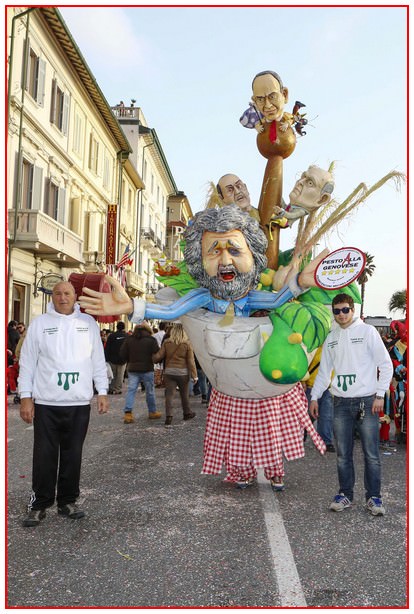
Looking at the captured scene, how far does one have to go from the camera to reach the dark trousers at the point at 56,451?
421 cm

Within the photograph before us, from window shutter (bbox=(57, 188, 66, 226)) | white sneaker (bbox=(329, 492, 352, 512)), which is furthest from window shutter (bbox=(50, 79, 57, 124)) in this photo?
white sneaker (bbox=(329, 492, 352, 512))

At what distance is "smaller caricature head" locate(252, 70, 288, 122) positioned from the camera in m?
4.71

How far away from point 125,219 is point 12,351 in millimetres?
21325

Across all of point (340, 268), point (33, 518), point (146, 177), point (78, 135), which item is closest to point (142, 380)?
point (33, 518)

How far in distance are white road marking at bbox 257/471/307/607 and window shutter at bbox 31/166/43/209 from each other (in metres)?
14.7

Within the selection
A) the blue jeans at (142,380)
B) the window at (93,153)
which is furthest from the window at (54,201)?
the blue jeans at (142,380)

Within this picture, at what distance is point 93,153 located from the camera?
24234 mm

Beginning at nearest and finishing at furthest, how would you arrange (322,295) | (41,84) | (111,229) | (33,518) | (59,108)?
1. (33,518)
2. (322,295)
3. (41,84)
4. (59,108)
5. (111,229)

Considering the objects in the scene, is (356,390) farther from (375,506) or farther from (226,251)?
(226,251)

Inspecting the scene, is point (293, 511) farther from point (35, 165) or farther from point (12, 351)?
point (35, 165)

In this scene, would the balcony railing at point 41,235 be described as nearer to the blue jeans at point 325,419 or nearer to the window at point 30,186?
the window at point 30,186

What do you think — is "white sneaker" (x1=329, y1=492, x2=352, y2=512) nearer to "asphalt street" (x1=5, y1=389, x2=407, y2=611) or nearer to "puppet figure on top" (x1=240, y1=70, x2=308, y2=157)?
"asphalt street" (x1=5, y1=389, x2=407, y2=611)

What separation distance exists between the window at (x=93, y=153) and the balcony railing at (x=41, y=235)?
5.76 metres

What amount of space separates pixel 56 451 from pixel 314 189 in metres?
2.91
